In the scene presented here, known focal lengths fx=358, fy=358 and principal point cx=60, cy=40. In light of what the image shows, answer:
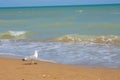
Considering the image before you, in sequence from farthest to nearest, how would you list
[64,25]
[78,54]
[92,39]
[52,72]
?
1. [64,25]
2. [92,39]
3. [78,54]
4. [52,72]

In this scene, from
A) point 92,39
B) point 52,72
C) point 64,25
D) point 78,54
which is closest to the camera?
point 52,72

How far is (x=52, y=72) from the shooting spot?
849 cm

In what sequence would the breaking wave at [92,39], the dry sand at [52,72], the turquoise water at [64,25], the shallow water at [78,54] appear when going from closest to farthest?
the dry sand at [52,72] < the shallow water at [78,54] < the breaking wave at [92,39] < the turquoise water at [64,25]

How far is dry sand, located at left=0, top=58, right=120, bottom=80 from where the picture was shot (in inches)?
312

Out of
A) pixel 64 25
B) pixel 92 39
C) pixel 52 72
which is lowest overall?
pixel 52 72

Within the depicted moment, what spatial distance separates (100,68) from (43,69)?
5.28 feet

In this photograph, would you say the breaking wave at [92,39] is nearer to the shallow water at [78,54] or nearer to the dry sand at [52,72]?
the shallow water at [78,54]

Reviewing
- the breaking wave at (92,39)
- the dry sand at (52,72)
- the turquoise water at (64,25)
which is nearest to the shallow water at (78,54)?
the dry sand at (52,72)

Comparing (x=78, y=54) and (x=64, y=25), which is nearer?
(x=78, y=54)

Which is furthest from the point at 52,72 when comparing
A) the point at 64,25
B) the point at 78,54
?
the point at 64,25

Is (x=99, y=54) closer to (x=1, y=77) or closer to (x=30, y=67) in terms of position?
(x=30, y=67)

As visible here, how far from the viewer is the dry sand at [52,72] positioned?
793 centimetres

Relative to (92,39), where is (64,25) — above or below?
above

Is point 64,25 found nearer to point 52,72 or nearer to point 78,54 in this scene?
point 78,54
